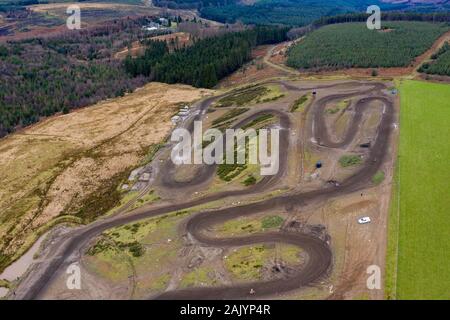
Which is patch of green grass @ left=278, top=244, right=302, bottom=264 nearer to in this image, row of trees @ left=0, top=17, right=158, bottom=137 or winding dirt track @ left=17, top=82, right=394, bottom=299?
winding dirt track @ left=17, top=82, right=394, bottom=299

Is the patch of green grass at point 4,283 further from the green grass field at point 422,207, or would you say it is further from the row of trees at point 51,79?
the row of trees at point 51,79

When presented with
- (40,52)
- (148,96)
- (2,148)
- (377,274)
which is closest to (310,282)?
(377,274)

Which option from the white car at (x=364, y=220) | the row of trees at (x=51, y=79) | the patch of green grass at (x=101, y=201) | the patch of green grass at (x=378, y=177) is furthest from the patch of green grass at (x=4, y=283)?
the row of trees at (x=51, y=79)

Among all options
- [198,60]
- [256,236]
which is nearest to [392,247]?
[256,236]

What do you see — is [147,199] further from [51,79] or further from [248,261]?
[51,79]

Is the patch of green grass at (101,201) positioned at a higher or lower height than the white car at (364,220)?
lower

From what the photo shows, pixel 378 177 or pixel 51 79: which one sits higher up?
pixel 51 79

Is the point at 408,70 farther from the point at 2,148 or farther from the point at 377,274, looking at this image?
the point at 2,148
